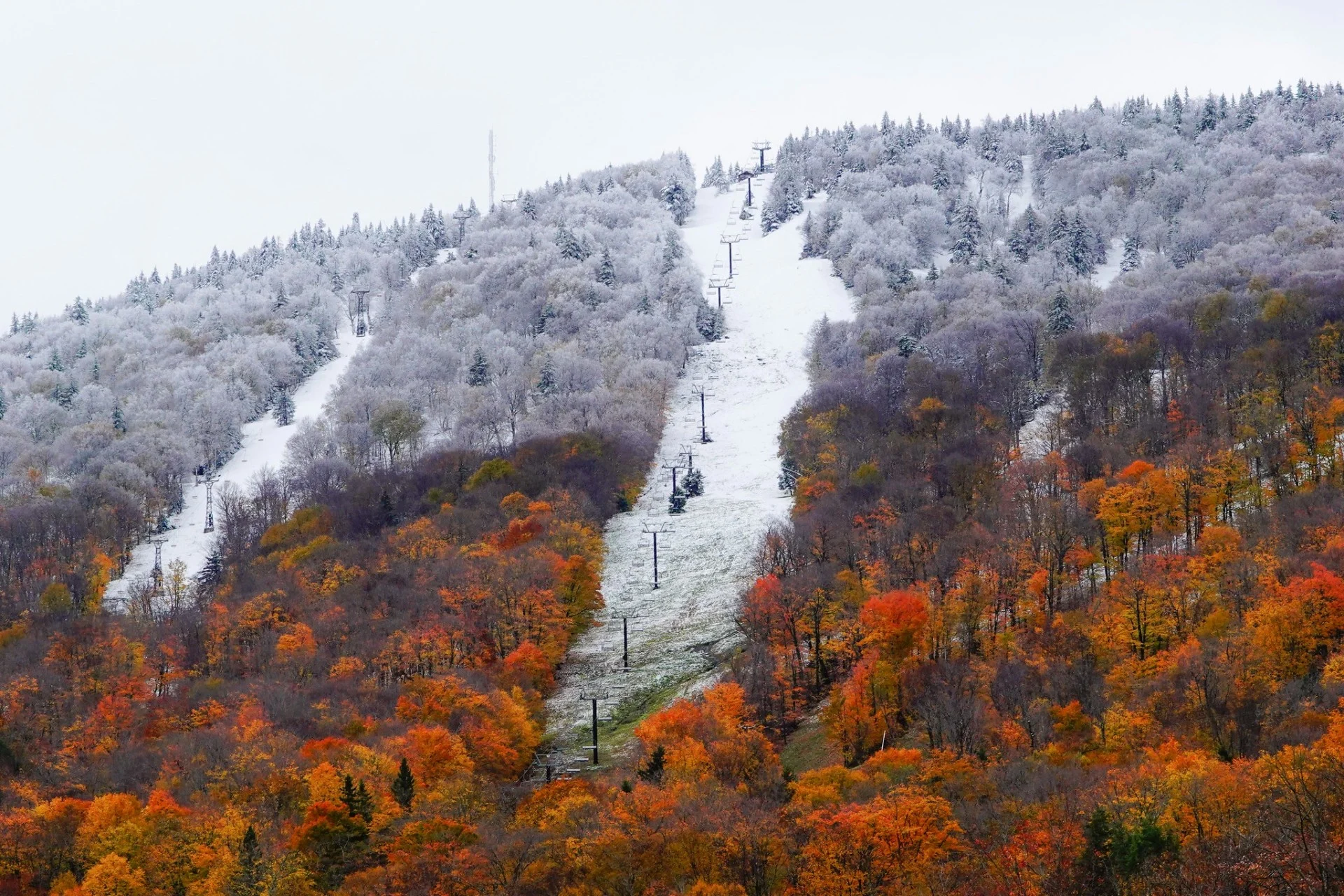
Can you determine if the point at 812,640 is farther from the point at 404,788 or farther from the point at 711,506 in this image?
the point at 711,506

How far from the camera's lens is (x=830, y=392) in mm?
106938

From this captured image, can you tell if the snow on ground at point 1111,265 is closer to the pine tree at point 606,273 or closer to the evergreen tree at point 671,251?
the evergreen tree at point 671,251

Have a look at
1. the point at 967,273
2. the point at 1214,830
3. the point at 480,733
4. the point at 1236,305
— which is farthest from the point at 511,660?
the point at 967,273

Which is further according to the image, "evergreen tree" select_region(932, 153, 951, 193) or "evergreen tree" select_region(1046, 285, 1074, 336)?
"evergreen tree" select_region(932, 153, 951, 193)

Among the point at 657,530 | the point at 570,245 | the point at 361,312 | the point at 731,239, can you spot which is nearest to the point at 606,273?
the point at 570,245

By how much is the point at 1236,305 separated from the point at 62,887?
278ft

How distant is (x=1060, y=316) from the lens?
115688 millimetres

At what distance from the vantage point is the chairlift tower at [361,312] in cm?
17150

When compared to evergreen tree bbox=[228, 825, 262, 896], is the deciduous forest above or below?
above

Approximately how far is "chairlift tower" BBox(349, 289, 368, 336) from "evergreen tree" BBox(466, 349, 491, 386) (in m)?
36.8

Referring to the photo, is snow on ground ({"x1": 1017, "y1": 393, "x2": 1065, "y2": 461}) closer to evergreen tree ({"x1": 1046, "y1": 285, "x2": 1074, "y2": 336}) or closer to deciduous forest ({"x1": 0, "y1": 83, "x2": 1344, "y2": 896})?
deciduous forest ({"x1": 0, "y1": 83, "x2": 1344, "y2": 896})

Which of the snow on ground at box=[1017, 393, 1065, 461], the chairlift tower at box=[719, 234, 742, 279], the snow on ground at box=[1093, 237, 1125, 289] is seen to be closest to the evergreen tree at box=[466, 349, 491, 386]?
the chairlift tower at box=[719, 234, 742, 279]

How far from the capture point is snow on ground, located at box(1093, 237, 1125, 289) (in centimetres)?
14788

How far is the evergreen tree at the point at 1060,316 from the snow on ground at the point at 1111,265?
2358cm
